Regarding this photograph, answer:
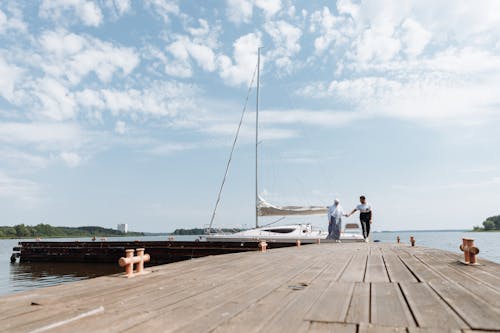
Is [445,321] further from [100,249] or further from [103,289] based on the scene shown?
[100,249]

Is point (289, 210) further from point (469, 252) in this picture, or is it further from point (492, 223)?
point (492, 223)

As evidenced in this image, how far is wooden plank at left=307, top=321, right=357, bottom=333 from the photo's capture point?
2.75 m

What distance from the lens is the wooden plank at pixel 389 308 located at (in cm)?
299

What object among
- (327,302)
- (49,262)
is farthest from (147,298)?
(49,262)

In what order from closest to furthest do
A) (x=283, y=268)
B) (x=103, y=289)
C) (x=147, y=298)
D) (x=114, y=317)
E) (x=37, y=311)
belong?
(x=114, y=317) → (x=37, y=311) → (x=147, y=298) → (x=103, y=289) → (x=283, y=268)

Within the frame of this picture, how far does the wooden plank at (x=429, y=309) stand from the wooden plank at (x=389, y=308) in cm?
8

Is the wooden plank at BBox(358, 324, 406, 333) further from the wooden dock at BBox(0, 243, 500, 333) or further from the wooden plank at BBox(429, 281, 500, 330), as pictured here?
the wooden plank at BBox(429, 281, 500, 330)

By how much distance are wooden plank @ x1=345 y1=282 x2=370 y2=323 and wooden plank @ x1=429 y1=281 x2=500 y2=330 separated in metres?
0.85

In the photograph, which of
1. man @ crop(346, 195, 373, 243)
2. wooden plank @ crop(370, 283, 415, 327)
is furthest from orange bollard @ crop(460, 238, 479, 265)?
man @ crop(346, 195, 373, 243)

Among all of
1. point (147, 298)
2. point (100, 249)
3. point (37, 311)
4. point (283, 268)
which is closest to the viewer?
point (37, 311)

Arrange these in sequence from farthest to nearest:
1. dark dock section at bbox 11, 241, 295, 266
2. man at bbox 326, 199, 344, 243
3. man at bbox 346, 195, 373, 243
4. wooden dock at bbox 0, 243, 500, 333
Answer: dark dock section at bbox 11, 241, 295, 266, man at bbox 326, 199, 344, 243, man at bbox 346, 195, 373, 243, wooden dock at bbox 0, 243, 500, 333

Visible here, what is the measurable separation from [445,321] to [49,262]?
36054 mm

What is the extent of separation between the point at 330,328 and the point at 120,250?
28934mm

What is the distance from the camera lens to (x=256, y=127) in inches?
1261
